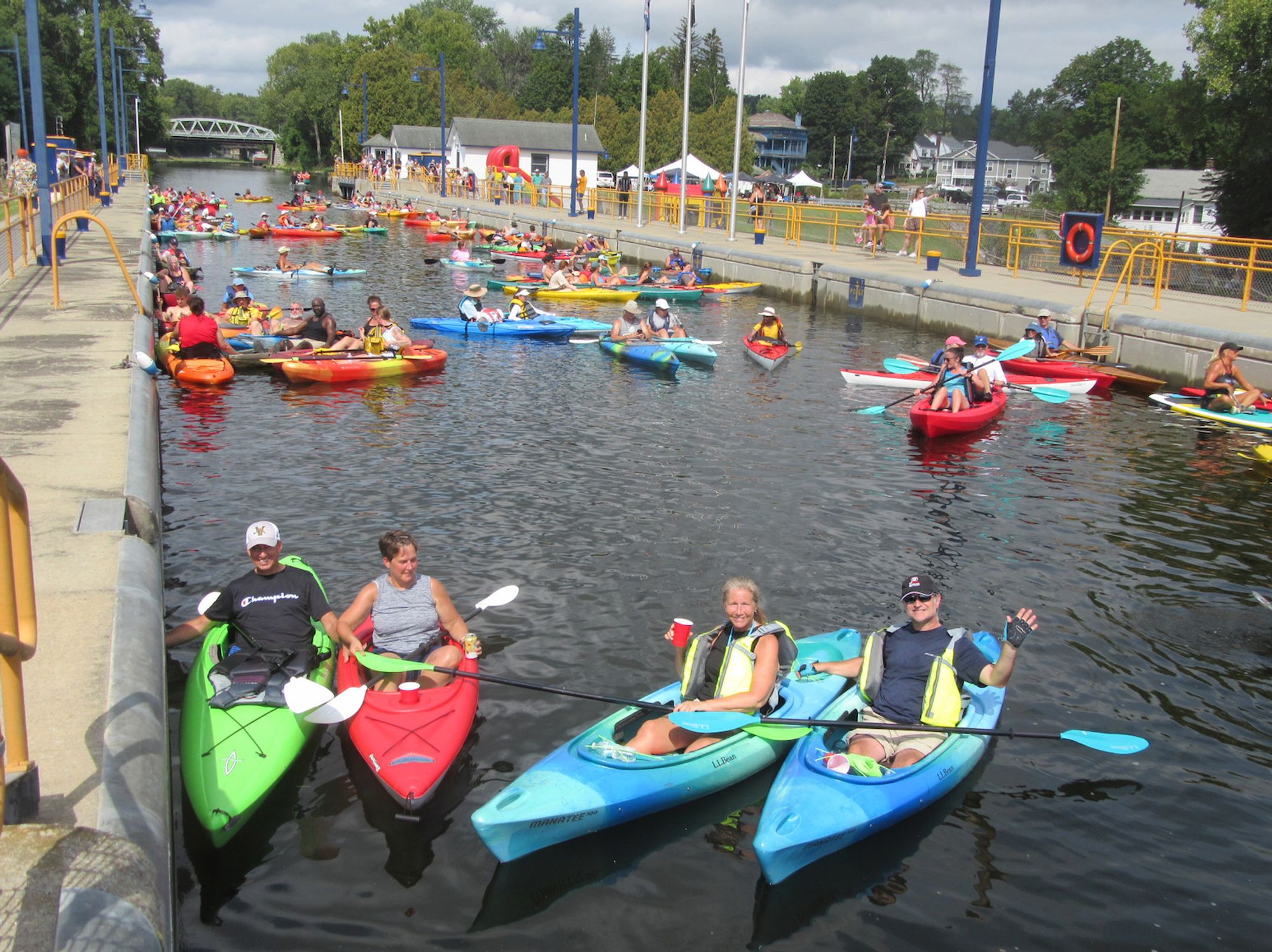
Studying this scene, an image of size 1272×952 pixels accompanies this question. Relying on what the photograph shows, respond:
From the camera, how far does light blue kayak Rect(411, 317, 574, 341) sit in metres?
22.2

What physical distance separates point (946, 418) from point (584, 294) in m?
14.2

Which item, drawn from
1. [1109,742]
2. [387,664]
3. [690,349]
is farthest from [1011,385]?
[387,664]

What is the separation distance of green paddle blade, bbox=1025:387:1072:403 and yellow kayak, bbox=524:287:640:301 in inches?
475

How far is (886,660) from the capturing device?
23.2ft

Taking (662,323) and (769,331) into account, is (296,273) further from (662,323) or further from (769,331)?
(769,331)

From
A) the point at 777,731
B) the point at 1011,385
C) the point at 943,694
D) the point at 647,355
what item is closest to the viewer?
the point at 777,731

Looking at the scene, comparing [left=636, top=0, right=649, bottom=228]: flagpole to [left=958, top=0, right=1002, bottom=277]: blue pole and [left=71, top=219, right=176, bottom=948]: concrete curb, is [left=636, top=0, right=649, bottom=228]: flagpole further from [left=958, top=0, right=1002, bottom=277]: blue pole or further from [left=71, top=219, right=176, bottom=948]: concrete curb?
[left=71, top=219, right=176, bottom=948]: concrete curb

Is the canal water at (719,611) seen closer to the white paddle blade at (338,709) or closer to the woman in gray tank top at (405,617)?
the white paddle blade at (338,709)

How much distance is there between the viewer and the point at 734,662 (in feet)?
22.4

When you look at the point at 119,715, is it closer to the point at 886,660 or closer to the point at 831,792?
the point at 831,792

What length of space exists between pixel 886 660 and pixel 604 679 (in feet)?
7.11

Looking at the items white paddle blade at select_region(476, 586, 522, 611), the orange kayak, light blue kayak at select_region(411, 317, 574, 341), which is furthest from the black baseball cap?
light blue kayak at select_region(411, 317, 574, 341)

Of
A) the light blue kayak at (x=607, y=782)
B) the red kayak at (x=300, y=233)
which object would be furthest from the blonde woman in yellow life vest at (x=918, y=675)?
the red kayak at (x=300, y=233)

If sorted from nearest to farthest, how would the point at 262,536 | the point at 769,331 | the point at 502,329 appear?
the point at 262,536
the point at 769,331
the point at 502,329
